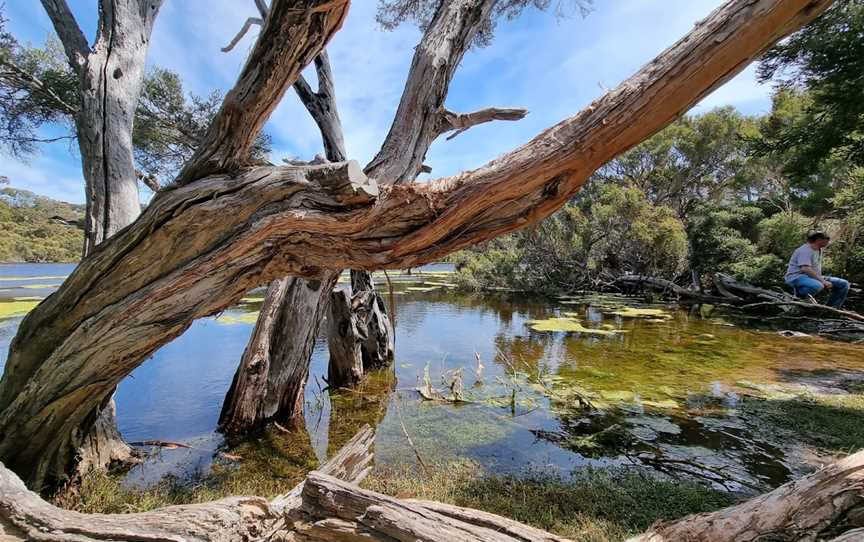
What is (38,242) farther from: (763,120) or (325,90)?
(763,120)

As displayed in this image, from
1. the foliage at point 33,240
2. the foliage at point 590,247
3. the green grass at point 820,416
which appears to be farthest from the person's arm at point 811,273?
the foliage at point 33,240

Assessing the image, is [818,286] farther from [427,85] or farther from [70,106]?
[70,106]

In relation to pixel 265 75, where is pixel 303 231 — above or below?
below

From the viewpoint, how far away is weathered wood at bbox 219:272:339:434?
4.48 meters

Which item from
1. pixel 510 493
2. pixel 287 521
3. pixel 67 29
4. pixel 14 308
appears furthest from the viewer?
pixel 14 308

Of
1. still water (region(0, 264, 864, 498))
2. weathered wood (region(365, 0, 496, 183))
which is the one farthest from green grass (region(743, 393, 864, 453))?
weathered wood (region(365, 0, 496, 183))

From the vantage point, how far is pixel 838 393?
17.9 feet

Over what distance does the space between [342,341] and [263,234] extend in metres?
4.31

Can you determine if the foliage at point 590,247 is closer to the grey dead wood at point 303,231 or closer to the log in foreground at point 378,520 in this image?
the grey dead wood at point 303,231

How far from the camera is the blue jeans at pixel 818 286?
21.3ft

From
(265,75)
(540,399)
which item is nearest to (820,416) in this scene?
(540,399)

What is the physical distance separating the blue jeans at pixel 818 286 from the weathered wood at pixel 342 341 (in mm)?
6924

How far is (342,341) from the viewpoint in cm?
612

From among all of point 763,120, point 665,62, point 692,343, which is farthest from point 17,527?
point 763,120
